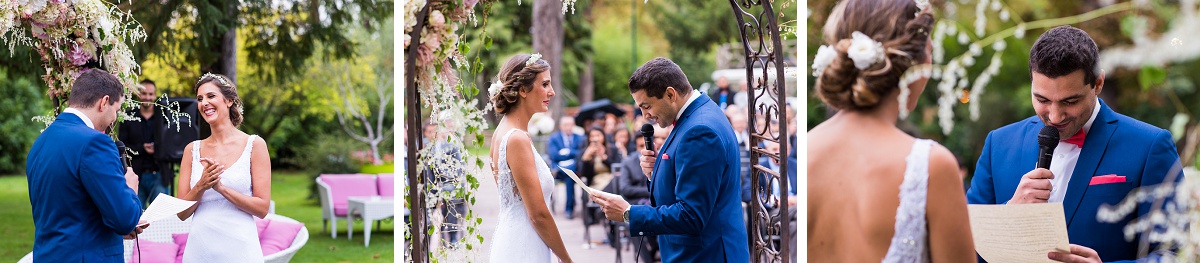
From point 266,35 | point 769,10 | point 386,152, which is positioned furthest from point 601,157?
point 386,152

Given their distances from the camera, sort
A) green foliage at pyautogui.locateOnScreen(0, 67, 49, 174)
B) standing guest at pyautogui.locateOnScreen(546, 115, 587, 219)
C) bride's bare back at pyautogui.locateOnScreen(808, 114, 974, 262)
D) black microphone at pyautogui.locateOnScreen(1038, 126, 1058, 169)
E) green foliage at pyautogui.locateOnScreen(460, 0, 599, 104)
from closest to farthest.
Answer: bride's bare back at pyautogui.locateOnScreen(808, 114, 974, 262), black microphone at pyautogui.locateOnScreen(1038, 126, 1058, 169), standing guest at pyautogui.locateOnScreen(546, 115, 587, 219), green foliage at pyautogui.locateOnScreen(0, 67, 49, 174), green foliage at pyautogui.locateOnScreen(460, 0, 599, 104)

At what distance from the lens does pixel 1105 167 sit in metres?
2.69

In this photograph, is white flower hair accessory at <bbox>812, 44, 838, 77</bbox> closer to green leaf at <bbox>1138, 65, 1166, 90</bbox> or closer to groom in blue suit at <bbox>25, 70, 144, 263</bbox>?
green leaf at <bbox>1138, 65, 1166, 90</bbox>

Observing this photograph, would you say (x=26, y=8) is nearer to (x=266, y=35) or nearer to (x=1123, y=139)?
(x=1123, y=139)

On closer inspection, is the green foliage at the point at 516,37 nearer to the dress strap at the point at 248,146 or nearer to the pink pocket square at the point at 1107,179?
the dress strap at the point at 248,146

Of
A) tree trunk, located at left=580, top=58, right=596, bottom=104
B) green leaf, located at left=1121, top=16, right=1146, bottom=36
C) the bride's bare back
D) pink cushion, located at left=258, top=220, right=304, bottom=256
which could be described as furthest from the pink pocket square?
tree trunk, located at left=580, top=58, right=596, bottom=104

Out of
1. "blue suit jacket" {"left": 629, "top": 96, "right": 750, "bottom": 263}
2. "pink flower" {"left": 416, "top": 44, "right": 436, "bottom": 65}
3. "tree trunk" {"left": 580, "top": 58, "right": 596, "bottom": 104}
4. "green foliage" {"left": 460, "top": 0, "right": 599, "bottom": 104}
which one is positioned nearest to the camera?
"pink flower" {"left": 416, "top": 44, "right": 436, "bottom": 65}

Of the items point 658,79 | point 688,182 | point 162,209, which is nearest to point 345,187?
point 162,209

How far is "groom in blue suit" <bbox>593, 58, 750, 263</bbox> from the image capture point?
9.77 ft

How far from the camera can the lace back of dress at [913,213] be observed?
2.35m

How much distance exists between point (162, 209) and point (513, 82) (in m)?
1.39

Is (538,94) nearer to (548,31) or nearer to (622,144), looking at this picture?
(622,144)

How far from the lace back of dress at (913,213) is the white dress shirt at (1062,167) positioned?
65 centimetres

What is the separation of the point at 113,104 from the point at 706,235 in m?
2.15
